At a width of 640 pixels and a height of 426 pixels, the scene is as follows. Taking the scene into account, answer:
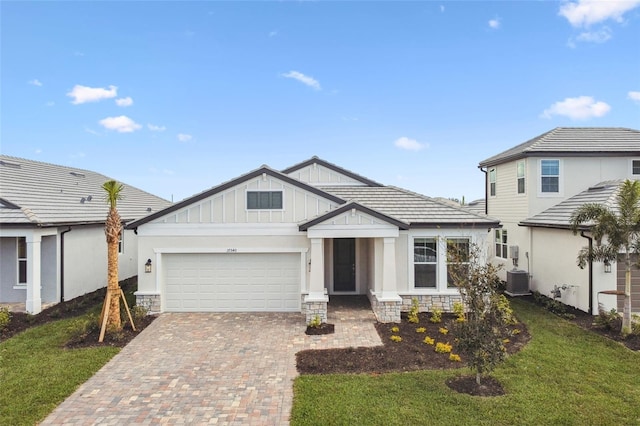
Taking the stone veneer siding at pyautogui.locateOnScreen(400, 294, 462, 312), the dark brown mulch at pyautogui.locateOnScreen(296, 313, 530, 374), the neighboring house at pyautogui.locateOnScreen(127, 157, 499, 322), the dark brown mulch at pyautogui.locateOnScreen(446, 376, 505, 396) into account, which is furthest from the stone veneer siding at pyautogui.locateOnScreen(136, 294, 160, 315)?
the dark brown mulch at pyautogui.locateOnScreen(446, 376, 505, 396)

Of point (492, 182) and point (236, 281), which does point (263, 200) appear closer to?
point (236, 281)

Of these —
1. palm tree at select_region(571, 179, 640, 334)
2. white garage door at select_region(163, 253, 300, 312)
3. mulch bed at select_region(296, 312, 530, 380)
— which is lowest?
mulch bed at select_region(296, 312, 530, 380)

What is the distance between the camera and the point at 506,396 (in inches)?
243

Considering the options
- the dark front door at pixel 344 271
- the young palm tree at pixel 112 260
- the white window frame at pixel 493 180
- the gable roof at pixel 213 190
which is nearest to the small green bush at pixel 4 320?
the young palm tree at pixel 112 260

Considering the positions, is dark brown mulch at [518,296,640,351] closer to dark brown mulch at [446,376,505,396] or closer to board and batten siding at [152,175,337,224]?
dark brown mulch at [446,376,505,396]

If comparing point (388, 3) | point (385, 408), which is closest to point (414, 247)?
point (385, 408)

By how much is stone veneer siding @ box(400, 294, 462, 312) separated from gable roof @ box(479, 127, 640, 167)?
743 cm

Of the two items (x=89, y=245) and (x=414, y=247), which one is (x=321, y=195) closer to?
(x=414, y=247)

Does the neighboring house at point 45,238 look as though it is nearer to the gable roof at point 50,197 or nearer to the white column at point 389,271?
the gable roof at point 50,197

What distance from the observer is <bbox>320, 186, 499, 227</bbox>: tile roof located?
38.8ft

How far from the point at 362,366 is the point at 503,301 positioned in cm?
315

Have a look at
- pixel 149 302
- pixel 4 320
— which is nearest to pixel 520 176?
pixel 149 302

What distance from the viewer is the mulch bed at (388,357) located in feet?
24.4

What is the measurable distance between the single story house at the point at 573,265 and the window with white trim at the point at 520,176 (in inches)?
56.5
